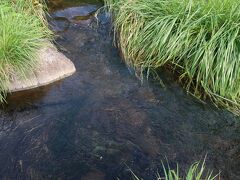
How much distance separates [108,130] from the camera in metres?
4.18

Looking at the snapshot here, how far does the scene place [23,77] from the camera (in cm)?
459

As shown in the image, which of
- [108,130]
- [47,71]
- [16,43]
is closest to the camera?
[108,130]

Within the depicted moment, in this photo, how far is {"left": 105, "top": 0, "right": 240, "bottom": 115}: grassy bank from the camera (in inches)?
174

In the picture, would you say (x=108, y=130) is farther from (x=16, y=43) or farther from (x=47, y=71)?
(x=16, y=43)

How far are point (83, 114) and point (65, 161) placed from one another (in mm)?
758

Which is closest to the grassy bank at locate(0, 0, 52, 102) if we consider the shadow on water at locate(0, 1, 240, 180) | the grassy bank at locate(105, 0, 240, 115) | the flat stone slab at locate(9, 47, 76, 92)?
the flat stone slab at locate(9, 47, 76, 92)

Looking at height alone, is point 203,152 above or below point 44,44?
below

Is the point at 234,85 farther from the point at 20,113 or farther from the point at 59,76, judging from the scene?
the point at 20,113

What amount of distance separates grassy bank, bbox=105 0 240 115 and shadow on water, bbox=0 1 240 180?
0.24 meters

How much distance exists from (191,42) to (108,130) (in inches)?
64.3

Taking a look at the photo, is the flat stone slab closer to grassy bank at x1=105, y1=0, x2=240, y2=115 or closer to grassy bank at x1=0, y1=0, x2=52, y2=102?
grassy bank at x1=0, y1=0, x2=52, y2=102

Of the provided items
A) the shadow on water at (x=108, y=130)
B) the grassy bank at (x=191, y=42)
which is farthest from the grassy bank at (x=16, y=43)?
the grassy bank at (x=191, y=42)

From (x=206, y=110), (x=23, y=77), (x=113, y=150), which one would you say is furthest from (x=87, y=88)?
(x=206, y=110)

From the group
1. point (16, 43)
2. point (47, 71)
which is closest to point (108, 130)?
point (47, 71)
